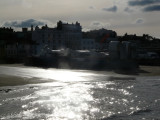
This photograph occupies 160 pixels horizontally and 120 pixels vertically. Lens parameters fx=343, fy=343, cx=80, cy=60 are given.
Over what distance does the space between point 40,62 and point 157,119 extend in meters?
47.4

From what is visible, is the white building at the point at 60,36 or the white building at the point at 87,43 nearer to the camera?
the white building at the point at 60,36

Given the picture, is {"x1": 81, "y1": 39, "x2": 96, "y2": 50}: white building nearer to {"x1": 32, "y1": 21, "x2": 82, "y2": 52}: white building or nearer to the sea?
{"x1": 32, "y1": 21, "x2": 82, "y2": 52}: white building

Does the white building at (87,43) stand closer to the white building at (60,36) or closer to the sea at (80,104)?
the white building at (60,36)

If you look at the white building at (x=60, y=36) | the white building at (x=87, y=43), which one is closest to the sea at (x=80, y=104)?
the white building at (x=60, y=36)

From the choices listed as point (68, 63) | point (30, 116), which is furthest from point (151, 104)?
point (68, 63)

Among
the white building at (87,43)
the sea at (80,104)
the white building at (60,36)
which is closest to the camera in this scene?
the sea at (80,104)

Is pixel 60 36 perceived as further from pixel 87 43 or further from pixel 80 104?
pixel 80 104

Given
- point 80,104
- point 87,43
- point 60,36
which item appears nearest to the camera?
point 80,104

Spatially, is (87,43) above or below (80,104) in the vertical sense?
above

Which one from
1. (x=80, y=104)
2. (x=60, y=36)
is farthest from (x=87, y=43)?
(x=80, y=104)

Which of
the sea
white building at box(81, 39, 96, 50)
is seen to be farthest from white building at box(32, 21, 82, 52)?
the sea

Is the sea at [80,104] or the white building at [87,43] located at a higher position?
the white building at [87,43]

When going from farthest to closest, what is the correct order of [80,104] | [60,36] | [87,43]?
1. [87,43]
2. [60,36]
3. [80,104]

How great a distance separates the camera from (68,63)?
58.9 metres
